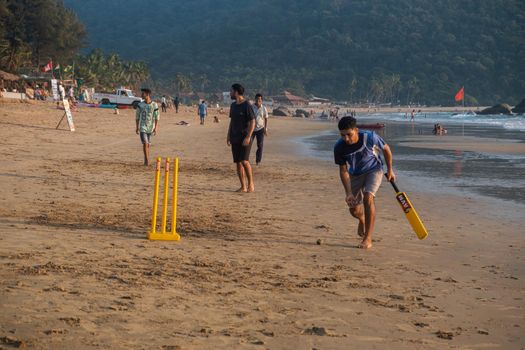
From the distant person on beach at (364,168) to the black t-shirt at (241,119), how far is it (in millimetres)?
4011

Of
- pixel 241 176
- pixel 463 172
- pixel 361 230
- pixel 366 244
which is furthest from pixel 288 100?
pixel 366 244

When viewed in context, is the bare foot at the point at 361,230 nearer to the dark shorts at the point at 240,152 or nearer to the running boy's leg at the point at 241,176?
the dark shorts at the point at 240,152

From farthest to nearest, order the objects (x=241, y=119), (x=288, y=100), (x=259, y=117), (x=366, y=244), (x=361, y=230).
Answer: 1. (x=288, y=100)
2. (x=259, y=117)
3. (x=241, y=119)
4. (x=361, y=230)
5. (x=366, y=244)

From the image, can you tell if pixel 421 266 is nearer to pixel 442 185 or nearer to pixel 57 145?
pixel 442 185

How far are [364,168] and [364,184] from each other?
0.21 m

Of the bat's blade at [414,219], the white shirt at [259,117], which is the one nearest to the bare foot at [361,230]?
the bat's blade at [414,219]

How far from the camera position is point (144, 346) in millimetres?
4207

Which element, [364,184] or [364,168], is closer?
[364,168]

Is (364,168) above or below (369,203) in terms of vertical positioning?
above

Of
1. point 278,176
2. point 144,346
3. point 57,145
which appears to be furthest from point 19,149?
point 144,346

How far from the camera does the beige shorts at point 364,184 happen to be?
766 centimetres

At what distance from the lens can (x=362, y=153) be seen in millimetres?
7637

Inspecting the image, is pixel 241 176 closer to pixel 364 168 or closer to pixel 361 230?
pixel 361 230

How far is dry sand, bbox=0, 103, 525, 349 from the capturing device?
15.0 feet
